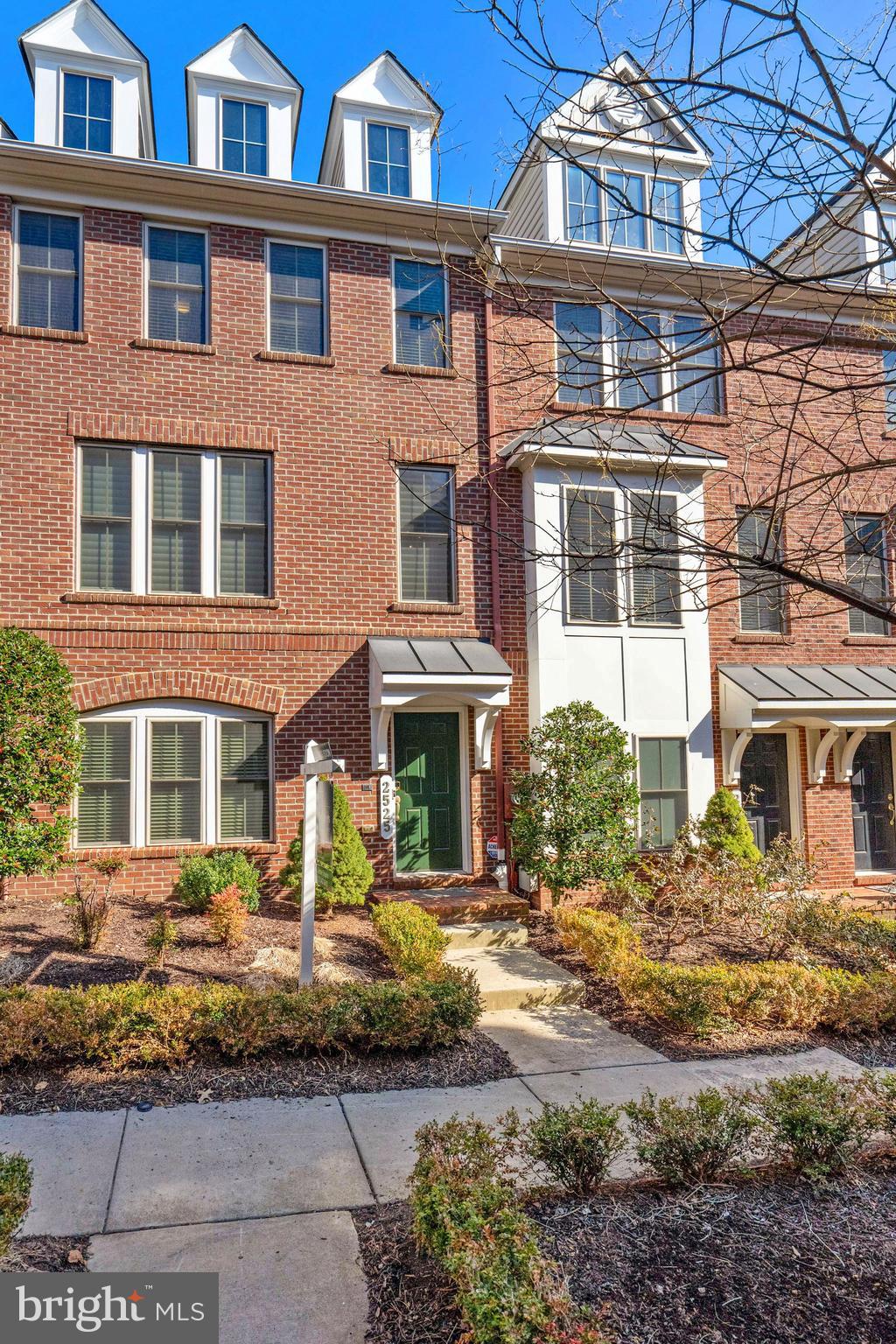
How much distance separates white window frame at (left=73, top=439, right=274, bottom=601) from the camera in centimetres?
1064

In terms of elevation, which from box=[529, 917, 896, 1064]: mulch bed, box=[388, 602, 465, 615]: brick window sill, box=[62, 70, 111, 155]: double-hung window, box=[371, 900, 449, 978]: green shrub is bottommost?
box=[529, 917, 896, 1064]: mulch bed

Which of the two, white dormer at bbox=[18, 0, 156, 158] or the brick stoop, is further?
white dormer at bbox=[18, 0, 156, 158]

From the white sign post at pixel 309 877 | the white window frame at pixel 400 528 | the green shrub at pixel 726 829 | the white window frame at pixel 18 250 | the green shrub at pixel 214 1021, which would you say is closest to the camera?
the green shrub at pixel 214 1021

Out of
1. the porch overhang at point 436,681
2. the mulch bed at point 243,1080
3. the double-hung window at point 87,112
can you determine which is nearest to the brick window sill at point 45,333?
the double-hung window at point 87,112

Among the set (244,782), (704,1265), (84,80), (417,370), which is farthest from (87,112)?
(704,1265)

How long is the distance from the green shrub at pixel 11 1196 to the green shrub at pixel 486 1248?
5.29 feet

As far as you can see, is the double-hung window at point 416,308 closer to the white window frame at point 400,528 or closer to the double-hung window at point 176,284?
the white window frame at point 400,528

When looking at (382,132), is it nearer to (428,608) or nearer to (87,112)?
(87,112)

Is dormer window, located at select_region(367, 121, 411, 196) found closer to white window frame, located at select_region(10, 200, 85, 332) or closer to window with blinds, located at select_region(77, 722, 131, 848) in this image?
white window frame, located at select_region(10, 200, 85, 332)

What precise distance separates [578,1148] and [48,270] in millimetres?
11250

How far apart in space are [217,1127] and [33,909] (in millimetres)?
5364

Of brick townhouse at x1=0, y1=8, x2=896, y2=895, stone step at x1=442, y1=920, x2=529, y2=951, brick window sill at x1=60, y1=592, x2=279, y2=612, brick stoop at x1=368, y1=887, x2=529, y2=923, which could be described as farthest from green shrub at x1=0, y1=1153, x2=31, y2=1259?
brick window sill at x1=60, y1=592, x2=279, y2=612

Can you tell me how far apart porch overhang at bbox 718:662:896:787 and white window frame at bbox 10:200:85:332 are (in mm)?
9856

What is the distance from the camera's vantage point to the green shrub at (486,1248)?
2.88 m
